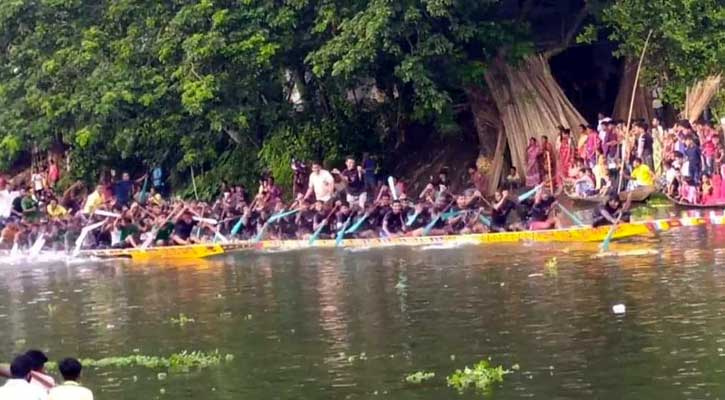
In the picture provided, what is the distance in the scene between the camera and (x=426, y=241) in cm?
2598

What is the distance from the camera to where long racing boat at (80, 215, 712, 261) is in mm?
23812

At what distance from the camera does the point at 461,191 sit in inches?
1284

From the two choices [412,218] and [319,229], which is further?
[319,229]

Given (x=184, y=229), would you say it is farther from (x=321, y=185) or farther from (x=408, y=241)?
(x=408, y=241)

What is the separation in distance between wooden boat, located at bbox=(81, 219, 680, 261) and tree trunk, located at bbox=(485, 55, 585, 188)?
593 centimetres

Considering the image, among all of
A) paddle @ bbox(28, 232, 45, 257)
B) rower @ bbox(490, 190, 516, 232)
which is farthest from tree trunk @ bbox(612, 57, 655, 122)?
paddle @ bbox(28, 232, 45, 257)

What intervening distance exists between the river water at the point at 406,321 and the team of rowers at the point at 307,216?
7.40 ft

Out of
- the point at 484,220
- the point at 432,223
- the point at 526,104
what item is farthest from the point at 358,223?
the point at 526,104

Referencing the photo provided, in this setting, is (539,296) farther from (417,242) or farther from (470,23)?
(470,23)

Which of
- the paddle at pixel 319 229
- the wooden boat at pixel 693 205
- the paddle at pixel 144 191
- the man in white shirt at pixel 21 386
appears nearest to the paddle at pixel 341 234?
the paddle at pixel 319 229

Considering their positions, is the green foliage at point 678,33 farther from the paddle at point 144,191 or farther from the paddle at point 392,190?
the paddle at point 144,191

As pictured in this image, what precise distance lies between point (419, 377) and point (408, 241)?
12900 millimetres

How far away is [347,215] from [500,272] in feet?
26.9

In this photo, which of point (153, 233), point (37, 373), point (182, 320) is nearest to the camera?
point (37, 373)
